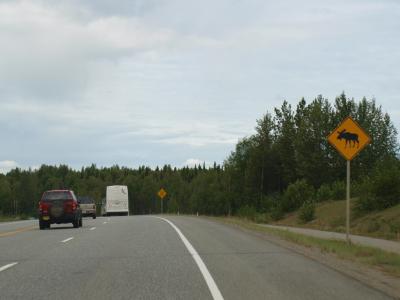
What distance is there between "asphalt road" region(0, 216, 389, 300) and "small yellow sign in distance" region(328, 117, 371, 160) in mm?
3605

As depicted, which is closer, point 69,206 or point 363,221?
point 363,221

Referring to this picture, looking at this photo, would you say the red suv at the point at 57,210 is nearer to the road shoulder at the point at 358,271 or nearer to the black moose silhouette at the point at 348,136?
the road shoulder at the point at 358,271

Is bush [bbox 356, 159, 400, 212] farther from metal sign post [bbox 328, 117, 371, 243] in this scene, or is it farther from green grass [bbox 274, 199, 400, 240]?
metal sign post [bbox 328, 117, 371, 243]

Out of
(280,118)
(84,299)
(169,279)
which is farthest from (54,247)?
(280,118)

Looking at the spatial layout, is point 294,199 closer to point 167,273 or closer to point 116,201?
point 116,201

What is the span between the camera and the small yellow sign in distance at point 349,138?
62.3ft

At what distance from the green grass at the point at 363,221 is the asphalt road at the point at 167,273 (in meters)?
8.27

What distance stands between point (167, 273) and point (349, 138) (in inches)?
362

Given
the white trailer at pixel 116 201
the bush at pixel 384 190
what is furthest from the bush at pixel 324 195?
the white trailer at pixel 116 201

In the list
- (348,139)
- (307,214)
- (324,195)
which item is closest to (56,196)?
(307,214)

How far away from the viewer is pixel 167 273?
12219 millimetres

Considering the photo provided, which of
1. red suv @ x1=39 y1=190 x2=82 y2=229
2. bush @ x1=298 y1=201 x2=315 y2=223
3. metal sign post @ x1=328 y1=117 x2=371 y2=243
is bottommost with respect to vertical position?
bush @ x1=298 y1=201 x2=315 y2=223

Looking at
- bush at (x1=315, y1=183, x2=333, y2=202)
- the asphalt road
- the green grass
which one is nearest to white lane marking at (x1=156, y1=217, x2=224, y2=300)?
the asphalt road

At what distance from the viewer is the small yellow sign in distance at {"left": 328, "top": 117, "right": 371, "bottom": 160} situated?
62.3 feet
